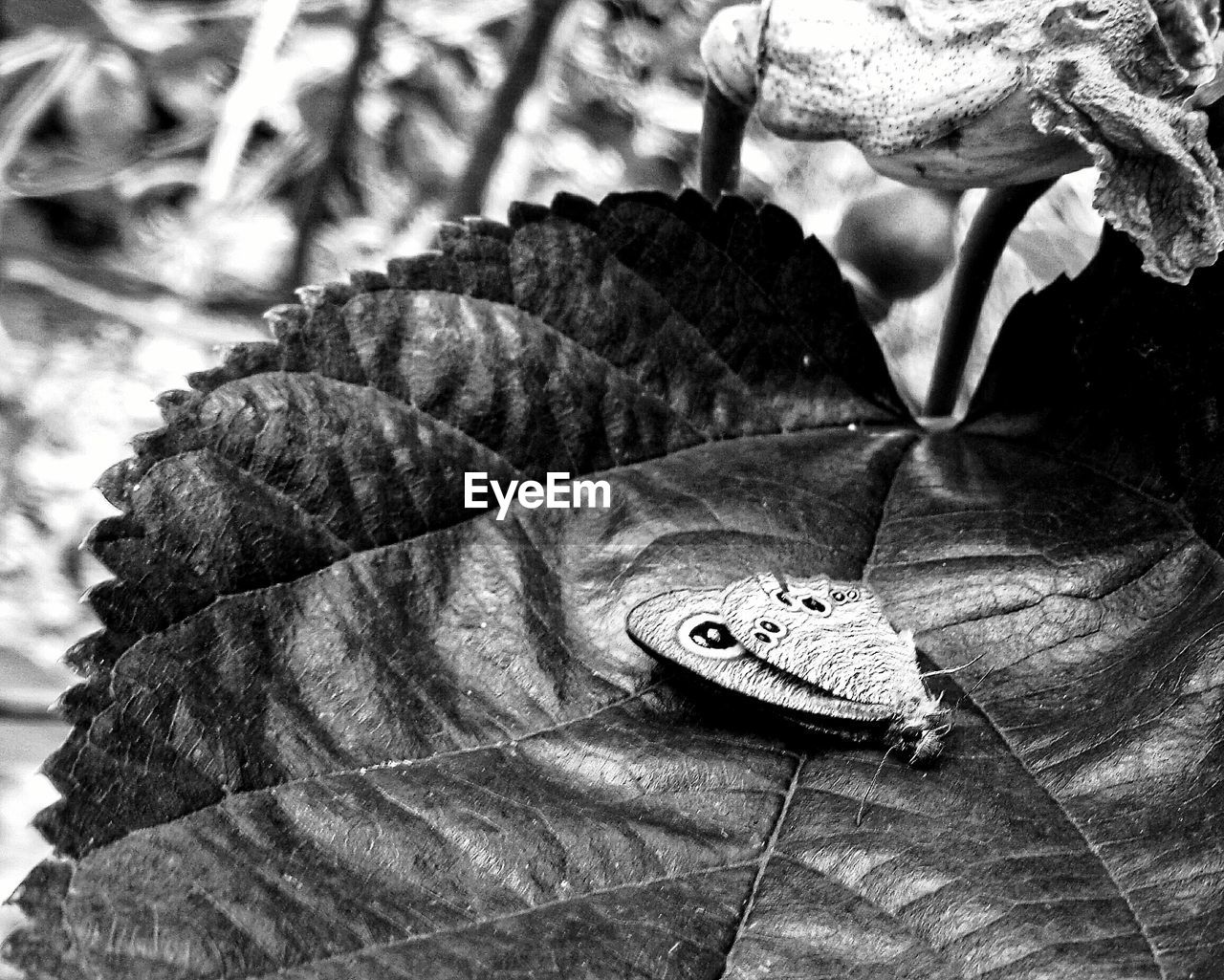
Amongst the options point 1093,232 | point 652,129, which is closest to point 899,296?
point 1093,232

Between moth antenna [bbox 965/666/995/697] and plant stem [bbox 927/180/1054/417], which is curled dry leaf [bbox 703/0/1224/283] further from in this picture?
moth antenna [bbox 965/666/995/697]

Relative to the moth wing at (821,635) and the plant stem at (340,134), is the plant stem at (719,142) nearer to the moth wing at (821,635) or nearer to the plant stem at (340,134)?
the moth wing at (821,635)

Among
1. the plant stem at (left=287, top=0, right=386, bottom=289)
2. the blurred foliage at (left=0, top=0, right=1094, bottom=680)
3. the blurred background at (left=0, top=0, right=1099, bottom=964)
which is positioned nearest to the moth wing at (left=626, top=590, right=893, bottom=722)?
the blurred background at (left=0, top=0, right=1099, bottom=964)

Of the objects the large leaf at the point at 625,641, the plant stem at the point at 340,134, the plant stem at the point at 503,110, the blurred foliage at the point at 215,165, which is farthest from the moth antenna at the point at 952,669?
the blurred foliage at the point at 215,165

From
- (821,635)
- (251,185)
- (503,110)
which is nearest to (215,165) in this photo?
(503,110)

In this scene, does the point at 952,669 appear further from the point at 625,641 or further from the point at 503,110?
the point at 503,110
